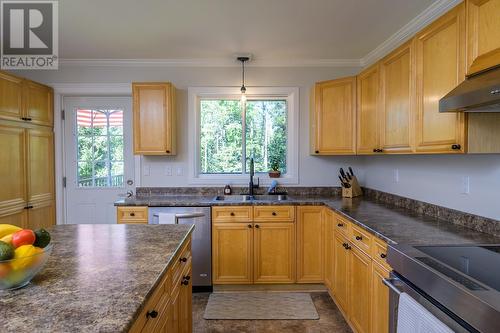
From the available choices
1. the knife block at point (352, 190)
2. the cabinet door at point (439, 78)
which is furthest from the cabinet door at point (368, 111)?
the cabinet door at point (439, 78)

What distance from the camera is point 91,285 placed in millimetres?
1018

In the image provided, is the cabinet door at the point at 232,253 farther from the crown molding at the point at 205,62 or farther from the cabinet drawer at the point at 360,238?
the crown molding at the point at 205,62

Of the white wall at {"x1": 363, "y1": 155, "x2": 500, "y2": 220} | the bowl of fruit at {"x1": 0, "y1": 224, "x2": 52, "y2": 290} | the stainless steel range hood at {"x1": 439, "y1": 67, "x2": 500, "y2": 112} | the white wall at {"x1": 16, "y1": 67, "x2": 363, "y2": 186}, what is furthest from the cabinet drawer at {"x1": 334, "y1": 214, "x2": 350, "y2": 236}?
the bowl of fruit at {"x1": 0, "y1": 224, "x2": 52, "y2": 290}

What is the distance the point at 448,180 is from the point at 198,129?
254 cm

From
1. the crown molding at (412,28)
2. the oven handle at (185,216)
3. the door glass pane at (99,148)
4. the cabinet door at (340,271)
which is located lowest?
the cabinet door at (340,271)

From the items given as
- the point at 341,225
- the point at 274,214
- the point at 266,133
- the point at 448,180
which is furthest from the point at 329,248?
the point at 266,133

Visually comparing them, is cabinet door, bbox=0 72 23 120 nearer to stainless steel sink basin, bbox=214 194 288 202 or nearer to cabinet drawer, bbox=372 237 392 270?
stainless steel sink basin, bbox=214 194 288 202

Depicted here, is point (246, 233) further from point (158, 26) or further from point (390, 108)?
point (158, 26)

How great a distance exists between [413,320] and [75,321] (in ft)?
4.09

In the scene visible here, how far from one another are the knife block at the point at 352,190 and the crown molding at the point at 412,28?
52.8 inches

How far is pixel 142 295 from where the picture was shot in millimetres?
945

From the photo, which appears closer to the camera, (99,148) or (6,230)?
(6,230)

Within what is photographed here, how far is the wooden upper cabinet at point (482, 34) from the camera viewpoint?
4.28ft

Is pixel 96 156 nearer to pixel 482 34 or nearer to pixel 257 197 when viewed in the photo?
pixel 257 197
